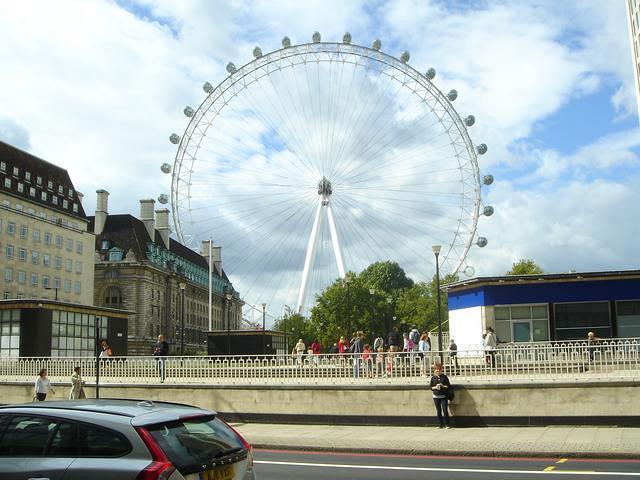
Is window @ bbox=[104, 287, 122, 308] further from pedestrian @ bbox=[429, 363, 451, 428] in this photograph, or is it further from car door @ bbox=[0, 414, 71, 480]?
car door @ bbox=[0, 414, 71, 480]

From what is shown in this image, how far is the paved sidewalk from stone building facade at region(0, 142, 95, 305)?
282 feet

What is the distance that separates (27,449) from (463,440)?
1446 centimetres

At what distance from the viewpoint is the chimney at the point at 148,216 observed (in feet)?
493

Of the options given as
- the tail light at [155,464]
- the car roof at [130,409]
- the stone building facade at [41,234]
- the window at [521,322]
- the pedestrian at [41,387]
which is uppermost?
the stone building facade at [41,234]

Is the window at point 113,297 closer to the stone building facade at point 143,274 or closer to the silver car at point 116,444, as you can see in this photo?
the stone building facade at point 143,274

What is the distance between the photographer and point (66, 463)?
736cm

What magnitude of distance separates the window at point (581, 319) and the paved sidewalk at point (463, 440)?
41.6 feet

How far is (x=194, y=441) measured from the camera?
763 cm

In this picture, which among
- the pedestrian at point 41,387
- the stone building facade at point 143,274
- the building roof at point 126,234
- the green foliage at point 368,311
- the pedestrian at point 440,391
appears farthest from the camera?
the building roof at point 126,234

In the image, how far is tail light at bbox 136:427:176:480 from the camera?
22.8ft

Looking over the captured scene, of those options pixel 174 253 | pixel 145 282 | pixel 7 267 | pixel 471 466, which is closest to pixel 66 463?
pixel 471 466

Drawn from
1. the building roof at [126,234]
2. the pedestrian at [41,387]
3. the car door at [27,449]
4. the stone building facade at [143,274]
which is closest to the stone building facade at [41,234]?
the stone building facade at [143,274]

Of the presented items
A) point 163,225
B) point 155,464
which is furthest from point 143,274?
point 155,464

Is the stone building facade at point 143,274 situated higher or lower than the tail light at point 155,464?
higher
